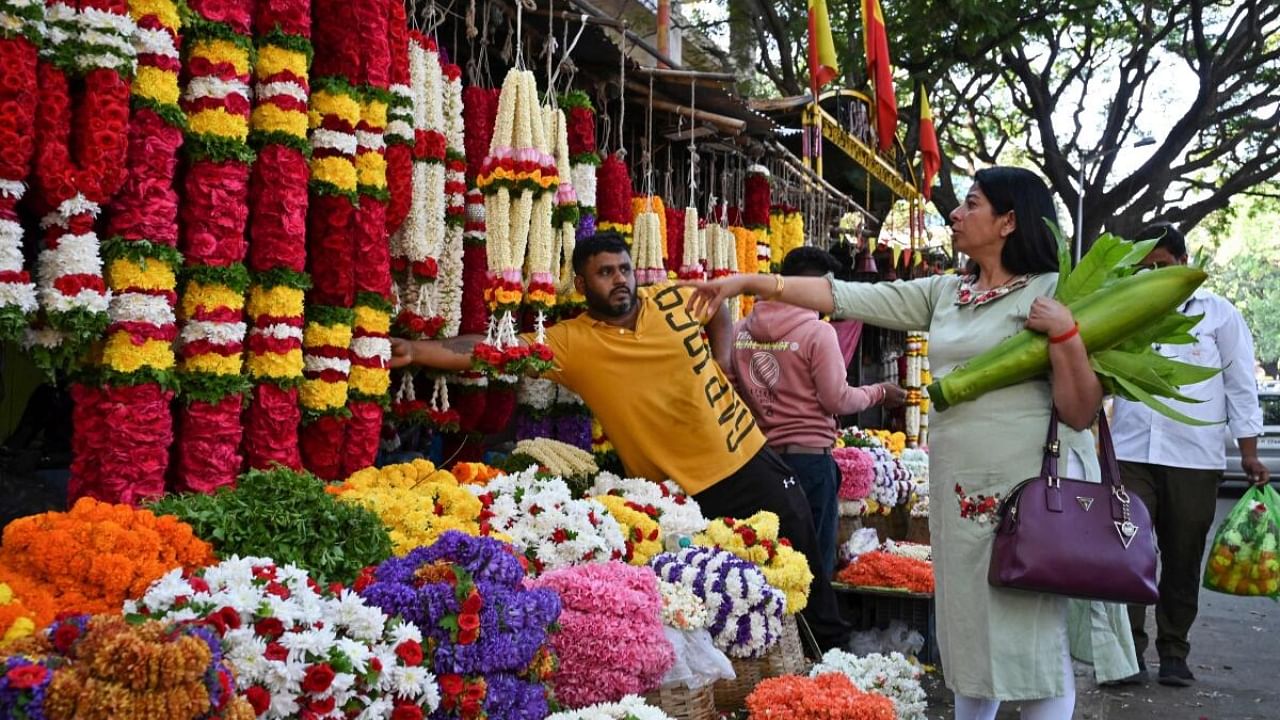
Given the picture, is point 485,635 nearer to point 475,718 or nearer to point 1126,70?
point 475,718

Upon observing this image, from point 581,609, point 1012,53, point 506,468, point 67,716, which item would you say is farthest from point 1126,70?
point 67,716

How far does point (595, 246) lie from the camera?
15.2ft

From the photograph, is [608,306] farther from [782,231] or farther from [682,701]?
[782,231]

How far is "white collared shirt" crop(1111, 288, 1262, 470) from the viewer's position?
5613mm

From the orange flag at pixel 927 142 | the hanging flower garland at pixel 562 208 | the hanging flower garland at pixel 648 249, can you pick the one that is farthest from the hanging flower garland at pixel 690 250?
the orange flag at pixel 927 142

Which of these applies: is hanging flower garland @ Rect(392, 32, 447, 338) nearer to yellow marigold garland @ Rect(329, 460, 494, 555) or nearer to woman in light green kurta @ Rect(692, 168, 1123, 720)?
yellow marigold garland @ Rect(329, 460, 494, 555)

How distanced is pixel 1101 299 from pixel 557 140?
269 cm

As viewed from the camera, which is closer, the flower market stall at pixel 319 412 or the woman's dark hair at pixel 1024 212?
the flower market stall at pixel 319 412

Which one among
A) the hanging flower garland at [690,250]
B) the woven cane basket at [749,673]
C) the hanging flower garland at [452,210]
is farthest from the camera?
the hanging flower garland at [690,250]

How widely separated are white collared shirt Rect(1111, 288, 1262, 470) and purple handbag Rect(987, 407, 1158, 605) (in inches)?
122

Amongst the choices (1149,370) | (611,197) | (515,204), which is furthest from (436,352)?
(1149,370)

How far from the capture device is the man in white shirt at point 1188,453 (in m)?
5.62

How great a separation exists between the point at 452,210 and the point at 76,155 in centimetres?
178

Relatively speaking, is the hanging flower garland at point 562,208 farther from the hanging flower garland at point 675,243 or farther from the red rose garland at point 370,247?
the hanging flower garland at point 675,243
